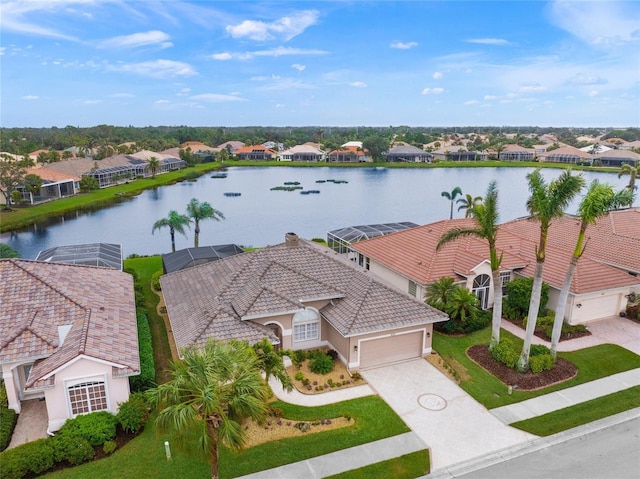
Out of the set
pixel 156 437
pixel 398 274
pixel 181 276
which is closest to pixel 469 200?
pixel 398 274

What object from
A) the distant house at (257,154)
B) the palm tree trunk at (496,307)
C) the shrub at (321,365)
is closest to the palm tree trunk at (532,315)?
the palm tree trunk at (496,307)

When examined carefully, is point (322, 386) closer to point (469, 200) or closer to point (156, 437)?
point (156, 437)

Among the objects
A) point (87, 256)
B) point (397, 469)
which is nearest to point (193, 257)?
point (87, 256)

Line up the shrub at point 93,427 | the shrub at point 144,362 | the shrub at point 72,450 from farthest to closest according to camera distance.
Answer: the shrub at point 144,362, the shrub at point 93,427, the shrub at point 72,450

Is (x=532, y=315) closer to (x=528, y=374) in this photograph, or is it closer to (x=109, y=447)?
(x=528, y=374)

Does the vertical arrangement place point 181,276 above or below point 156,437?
above

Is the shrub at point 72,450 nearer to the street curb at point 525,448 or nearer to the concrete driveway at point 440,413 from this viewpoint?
the concrete driveway at point 440,413
